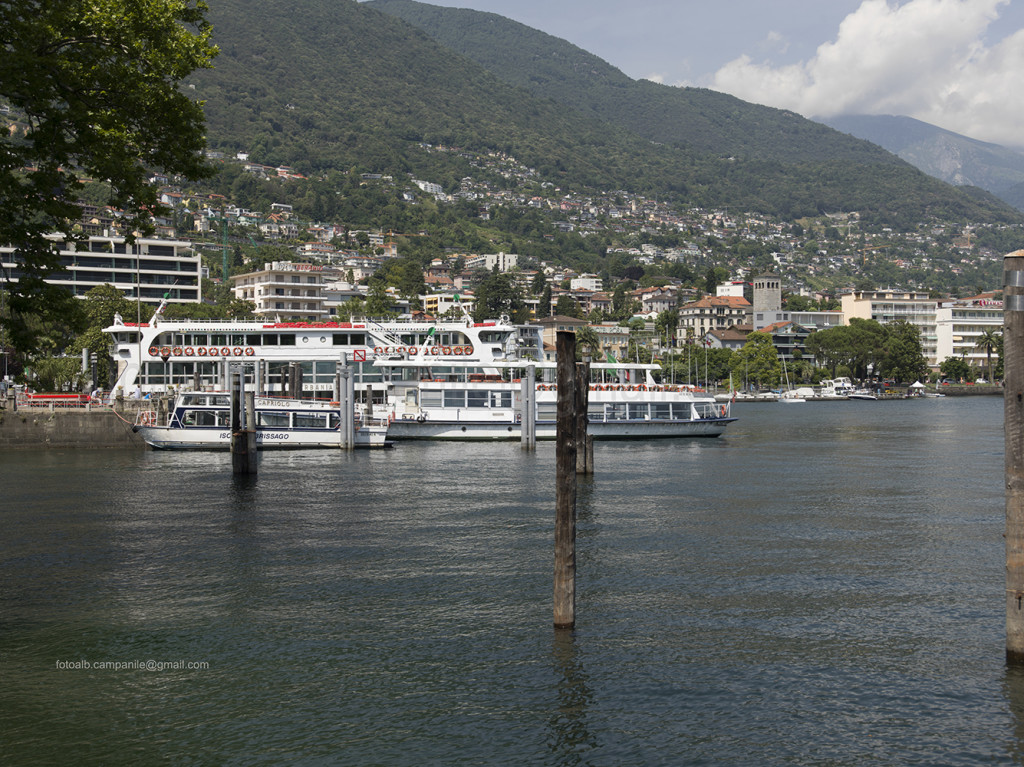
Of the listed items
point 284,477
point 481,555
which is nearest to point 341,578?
point 481,555

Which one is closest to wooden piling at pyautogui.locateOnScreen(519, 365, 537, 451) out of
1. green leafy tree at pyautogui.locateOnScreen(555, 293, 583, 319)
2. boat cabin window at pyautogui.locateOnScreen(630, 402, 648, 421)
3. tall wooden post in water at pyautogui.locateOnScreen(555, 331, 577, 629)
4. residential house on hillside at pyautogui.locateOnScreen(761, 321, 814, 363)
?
boat cabin window at pyautogui.locateOnScreen(630, 402, 648, 421)

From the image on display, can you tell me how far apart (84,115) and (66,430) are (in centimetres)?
3986

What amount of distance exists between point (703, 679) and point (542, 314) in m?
175

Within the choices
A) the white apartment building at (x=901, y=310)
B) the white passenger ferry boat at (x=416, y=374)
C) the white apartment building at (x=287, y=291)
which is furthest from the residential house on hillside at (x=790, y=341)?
the white passenger ferry boat at (x=416, y=374)

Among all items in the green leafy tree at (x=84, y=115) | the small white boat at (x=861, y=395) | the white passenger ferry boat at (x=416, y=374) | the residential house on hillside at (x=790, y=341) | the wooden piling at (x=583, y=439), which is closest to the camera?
the green leafy tree at (x=84, y=115)

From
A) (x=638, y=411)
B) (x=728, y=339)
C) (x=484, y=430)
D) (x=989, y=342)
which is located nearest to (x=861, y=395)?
(x=989, y=342)

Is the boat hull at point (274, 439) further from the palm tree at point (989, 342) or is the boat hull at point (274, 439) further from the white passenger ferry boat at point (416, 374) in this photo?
the palm tree at point (989, 342)

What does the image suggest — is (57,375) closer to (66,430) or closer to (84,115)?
(66,430)

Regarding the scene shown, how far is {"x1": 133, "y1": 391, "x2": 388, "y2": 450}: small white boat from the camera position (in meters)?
47.7

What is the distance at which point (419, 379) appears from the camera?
55.8 meters

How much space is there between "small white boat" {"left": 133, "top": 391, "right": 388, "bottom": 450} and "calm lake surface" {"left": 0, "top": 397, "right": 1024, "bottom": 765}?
16242mm

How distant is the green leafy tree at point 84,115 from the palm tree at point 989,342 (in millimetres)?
154331

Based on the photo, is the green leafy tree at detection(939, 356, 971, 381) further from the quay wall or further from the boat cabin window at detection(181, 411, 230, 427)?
the quay wall

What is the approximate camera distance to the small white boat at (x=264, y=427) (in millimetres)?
47656
